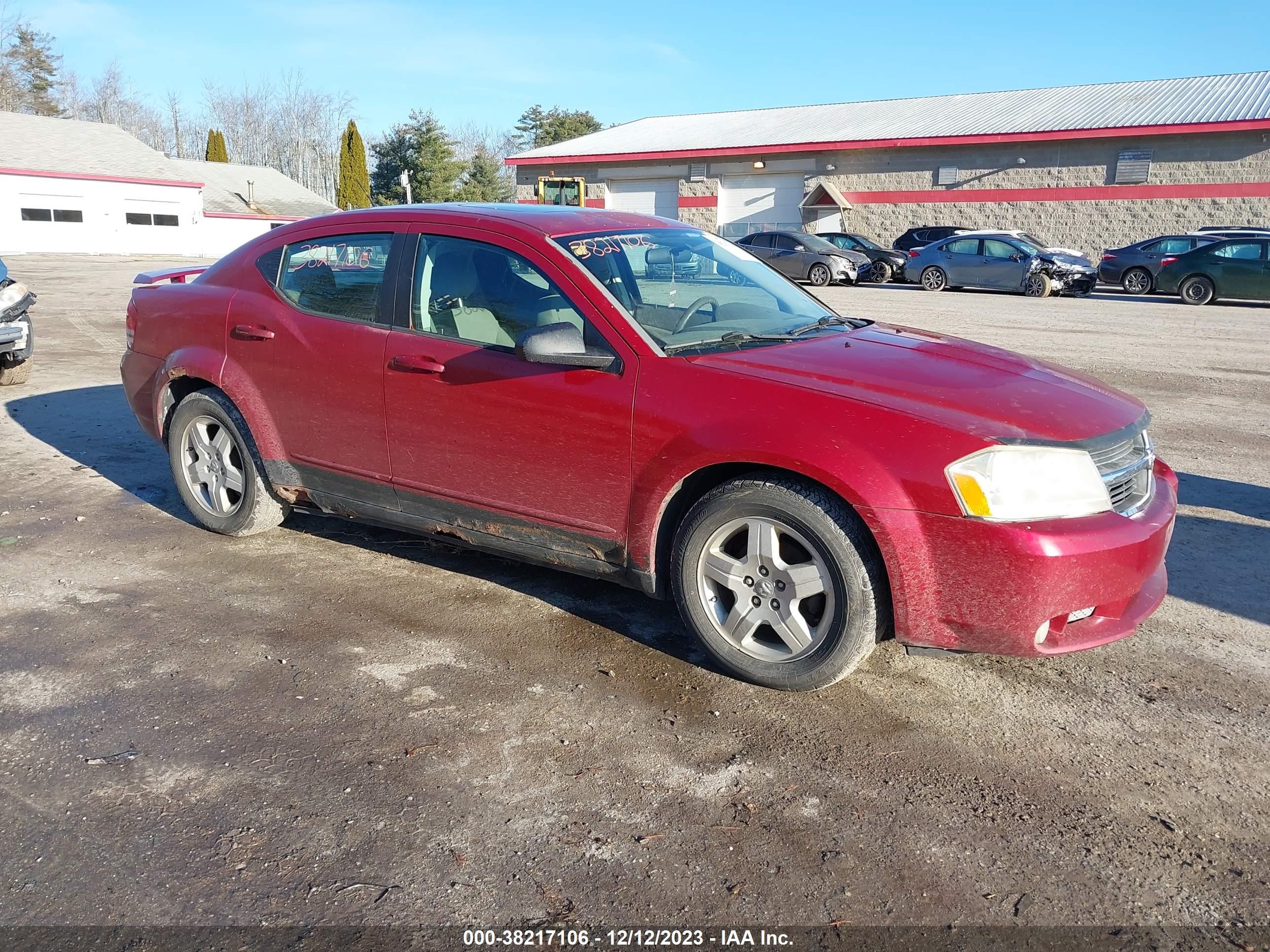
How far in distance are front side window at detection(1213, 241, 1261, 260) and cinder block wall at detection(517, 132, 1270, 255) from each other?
1315cm

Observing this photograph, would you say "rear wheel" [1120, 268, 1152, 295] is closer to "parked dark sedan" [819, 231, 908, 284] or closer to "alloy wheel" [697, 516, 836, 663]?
"parked dark sedan" [819, 231, 908, 284]

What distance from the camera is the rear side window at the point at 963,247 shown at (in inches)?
926

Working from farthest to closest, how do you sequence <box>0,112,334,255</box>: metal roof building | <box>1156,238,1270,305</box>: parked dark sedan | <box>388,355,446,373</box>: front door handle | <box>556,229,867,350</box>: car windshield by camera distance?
<box>0,112,334,255</box>: metal roof building → <box>1156,238,1270,305</box>: parked dark sedan → <box>388,355,446,373</box>: front door handle → <box>556,229,867,350</box>: car windshield

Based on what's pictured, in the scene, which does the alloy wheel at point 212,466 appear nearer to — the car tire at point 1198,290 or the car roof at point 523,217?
the car roof at point 523,217

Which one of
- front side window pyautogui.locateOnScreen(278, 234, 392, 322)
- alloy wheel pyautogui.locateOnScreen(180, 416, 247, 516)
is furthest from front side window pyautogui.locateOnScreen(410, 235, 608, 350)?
alloy wheel pyautogui.locateOnScreen(180, 416, 247, 516)

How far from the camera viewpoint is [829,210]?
3878 cm

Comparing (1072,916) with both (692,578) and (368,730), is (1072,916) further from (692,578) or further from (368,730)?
(368,730)

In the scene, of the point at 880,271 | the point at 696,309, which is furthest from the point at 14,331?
the point at 880,271

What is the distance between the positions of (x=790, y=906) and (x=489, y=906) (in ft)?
2.51

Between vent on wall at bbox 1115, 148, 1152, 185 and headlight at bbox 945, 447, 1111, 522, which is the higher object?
vent on wall at bbox 1115, 148, 1152, 185

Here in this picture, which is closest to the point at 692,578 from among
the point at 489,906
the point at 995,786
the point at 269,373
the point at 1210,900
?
the point at 995,786

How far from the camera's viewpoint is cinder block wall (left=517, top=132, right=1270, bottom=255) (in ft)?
104

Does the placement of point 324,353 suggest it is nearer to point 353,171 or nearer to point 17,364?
point 17,364

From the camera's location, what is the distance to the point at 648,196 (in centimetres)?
4309
